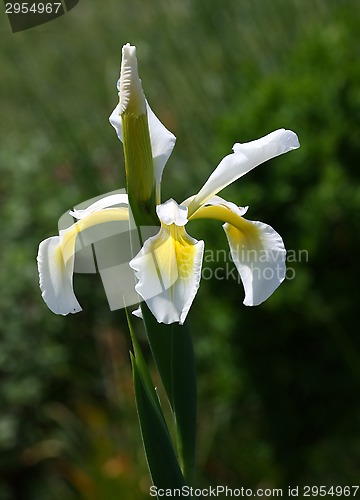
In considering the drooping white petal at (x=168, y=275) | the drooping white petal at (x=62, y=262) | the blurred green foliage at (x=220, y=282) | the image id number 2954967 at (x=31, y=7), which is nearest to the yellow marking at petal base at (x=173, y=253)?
the drooping white petal at (x=168, y=275)

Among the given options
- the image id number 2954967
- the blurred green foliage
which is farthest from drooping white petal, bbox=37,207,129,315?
the blurred green foliage

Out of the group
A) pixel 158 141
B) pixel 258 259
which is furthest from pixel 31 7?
pixel 258 259

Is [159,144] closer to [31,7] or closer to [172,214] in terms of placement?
[172,214]

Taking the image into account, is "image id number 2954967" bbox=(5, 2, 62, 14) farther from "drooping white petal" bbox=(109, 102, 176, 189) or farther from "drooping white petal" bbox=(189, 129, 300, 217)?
"drooping white petal" bbox=(189, 129, 300, 217)

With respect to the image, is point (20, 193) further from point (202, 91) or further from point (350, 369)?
point (350, 369)
